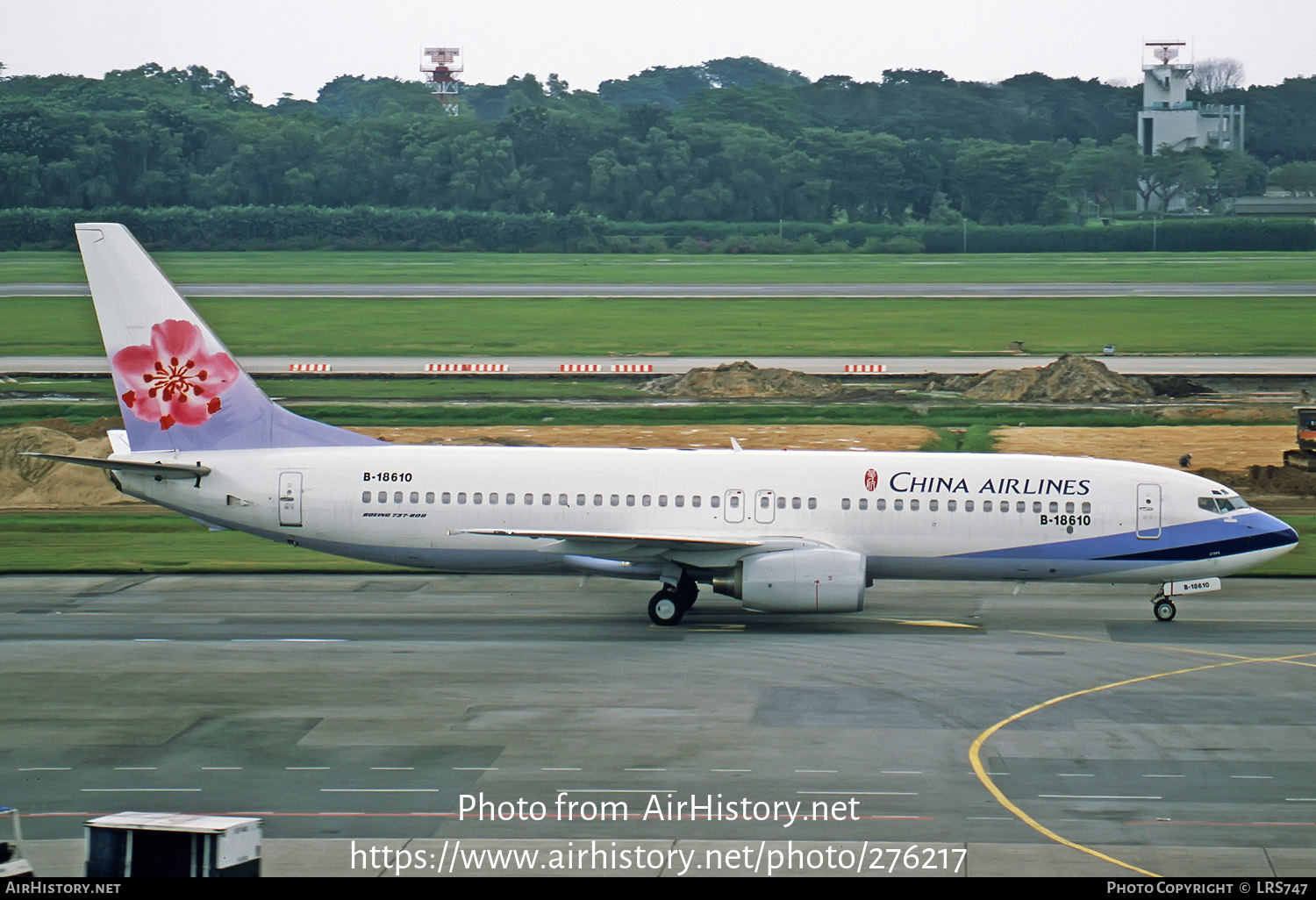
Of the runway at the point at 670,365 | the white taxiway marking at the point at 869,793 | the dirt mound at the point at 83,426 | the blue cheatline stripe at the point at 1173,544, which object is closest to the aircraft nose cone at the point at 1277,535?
the blue cheatline stripe at the point at 1173,544

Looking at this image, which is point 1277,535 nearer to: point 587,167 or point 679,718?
point 679,718

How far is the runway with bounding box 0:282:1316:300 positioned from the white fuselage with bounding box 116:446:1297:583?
76743 millimetres

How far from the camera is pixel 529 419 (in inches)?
2601

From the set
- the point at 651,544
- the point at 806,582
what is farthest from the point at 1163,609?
the point at 651,544

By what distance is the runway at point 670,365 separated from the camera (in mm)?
78062

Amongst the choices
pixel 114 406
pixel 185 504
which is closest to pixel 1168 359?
pixel 114 406

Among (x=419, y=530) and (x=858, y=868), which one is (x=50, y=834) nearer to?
(x=858, y=868)

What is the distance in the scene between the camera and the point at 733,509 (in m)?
36.7

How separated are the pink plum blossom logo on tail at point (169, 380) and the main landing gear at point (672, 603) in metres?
12.2

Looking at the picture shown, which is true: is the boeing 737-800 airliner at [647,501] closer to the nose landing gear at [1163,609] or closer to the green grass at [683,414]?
the nose landing gear at [1163,609]

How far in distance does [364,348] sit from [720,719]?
66.0 meters

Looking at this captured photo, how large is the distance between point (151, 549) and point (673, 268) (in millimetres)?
97420

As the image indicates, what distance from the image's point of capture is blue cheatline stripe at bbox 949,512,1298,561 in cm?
3628

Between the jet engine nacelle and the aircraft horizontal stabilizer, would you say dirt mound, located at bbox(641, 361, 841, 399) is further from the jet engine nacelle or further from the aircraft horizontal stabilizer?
the jet engine nacelle
